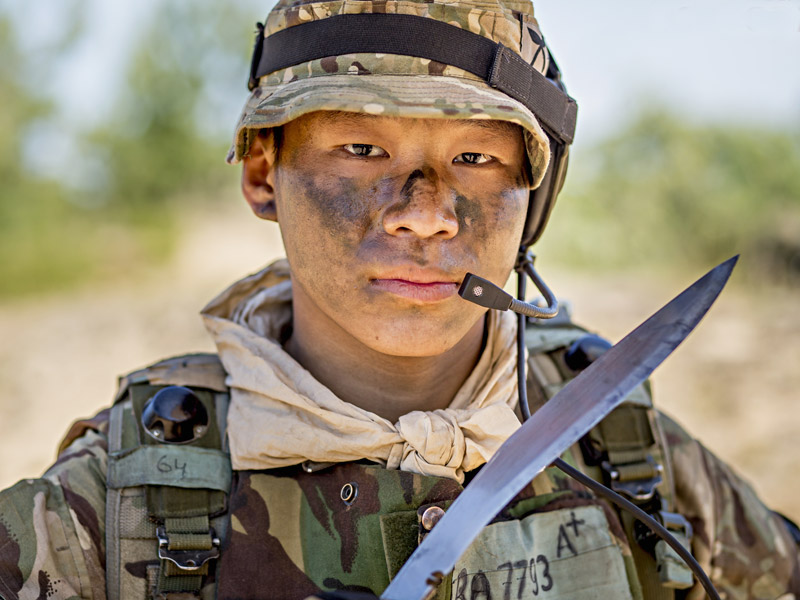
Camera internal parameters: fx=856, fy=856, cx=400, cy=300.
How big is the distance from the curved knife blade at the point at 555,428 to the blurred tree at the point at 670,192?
31.5 feet

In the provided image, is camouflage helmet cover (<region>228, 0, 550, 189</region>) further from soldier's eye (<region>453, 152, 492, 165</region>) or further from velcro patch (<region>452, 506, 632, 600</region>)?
velcro patch (<region>452, 506, 632, 600</region>)

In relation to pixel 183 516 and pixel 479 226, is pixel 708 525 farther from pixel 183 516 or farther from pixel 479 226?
pixel 183 516

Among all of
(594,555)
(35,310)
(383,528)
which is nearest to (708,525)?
(594,555)

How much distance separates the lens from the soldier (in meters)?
2.00

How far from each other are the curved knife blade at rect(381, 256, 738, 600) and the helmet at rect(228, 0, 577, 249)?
579mm

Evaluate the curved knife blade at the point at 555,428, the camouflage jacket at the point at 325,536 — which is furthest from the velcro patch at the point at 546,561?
the curved knife blade at the point at 555,428

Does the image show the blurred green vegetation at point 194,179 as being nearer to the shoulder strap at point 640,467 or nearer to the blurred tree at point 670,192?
the blurred tree at point 670,192

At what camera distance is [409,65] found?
2010mm

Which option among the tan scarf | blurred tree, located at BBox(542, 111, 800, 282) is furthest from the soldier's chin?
blurred tree, located at BBox(542, 111, 800, 282)

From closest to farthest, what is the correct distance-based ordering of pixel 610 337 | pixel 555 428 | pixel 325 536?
pixel 555 428 → pixel 325 536 → pixel 610 337

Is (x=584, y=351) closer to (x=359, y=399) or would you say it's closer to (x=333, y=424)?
(x=359, y=399)

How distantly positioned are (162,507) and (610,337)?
5682mm

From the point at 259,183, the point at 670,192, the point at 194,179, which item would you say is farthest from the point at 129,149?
the point at 259,183

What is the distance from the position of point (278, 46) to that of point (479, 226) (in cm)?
70
